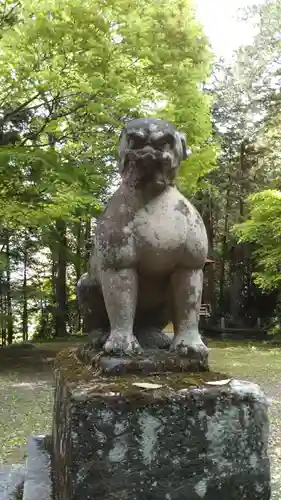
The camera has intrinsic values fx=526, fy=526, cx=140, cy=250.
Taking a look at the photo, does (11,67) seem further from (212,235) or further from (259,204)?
(212,235)

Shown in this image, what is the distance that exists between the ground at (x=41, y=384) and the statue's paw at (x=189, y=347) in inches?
61.6

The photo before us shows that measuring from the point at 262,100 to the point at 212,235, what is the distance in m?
5.33

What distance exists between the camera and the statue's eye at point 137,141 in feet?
7.16

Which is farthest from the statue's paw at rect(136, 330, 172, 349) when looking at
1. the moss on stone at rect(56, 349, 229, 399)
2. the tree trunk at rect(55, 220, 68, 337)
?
the tree trunk at rect(55, 220, 68, 337)

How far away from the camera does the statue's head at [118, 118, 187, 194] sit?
2.18m

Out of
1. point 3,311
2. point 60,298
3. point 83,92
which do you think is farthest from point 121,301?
point 3,311

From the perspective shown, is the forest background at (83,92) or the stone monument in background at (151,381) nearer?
the stone monument in background at (151,381)

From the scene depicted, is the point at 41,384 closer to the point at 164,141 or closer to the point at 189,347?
the point at 189,347

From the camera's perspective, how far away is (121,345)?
84.7 inches

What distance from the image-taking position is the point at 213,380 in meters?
2.00

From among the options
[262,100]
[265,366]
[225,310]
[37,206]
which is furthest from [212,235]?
[37,206]

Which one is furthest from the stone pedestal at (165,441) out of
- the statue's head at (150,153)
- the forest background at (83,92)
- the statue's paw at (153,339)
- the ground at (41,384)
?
the forest background at (83,92)

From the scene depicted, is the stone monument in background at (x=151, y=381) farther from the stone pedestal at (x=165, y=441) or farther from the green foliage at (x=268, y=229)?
the green foliage at (x=268, y=229)

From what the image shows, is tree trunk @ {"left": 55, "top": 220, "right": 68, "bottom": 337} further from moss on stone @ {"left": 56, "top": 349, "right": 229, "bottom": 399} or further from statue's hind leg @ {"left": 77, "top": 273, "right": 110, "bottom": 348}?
moss on stone @ {"left": 56, "top": 349, "right": 229, "bottom": 399}
